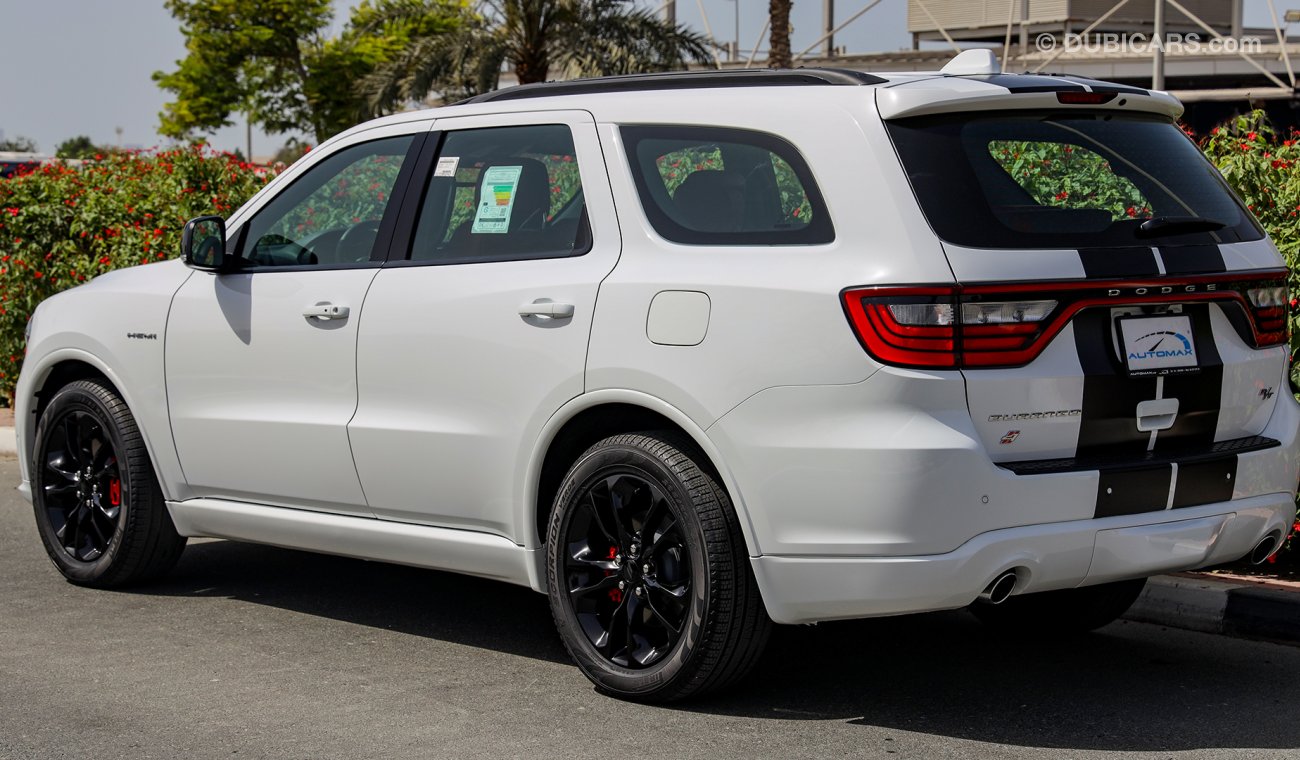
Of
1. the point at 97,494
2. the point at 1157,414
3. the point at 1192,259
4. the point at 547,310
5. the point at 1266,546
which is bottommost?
the point at 97,494

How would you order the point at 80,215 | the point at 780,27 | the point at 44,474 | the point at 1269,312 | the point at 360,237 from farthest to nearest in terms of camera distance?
the point at 780,27, the point at 80,215, the point at 44,474, the point at 360,237, the point at 1269,312

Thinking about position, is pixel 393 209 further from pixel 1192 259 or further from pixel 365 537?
pixel 1192 259

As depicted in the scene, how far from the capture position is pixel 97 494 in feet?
22.3

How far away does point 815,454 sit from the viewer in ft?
14.7

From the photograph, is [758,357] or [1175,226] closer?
[758,357]

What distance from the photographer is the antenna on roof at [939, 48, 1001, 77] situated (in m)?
4.97

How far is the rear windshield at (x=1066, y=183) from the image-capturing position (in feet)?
14.9

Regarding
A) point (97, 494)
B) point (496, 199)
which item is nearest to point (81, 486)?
point (97, 494)

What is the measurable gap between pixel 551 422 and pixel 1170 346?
1.79 meters

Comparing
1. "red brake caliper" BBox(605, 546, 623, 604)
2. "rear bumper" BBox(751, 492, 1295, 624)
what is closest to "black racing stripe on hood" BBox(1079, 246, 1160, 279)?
"rear bumper" BBox(751, 492, 1295, 624)

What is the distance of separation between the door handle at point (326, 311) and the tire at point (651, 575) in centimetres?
109

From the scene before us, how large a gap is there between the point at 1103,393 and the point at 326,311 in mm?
2579

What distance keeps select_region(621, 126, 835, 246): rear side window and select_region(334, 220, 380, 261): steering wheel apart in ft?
3.56

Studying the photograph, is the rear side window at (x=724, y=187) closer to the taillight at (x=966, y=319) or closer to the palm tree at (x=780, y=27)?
the taillight at (x=966, y=319)
